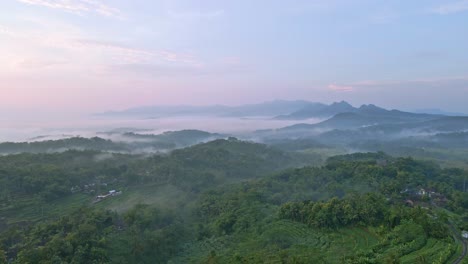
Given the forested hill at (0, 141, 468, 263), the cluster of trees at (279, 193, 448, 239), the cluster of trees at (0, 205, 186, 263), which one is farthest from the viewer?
the cluster of trees at (279, 193, 448, 239)

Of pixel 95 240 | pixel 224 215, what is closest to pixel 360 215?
pixel 224 215

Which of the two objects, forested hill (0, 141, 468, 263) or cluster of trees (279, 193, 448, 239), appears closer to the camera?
forested hill (0, 141, 468, 263)

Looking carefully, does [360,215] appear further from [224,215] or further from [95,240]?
[95,240]

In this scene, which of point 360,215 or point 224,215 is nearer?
point 360,215

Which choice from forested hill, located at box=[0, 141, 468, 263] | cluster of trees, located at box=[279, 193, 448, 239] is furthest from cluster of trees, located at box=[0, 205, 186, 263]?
cluster of trees, located at box=[279, 193, 448, 239]

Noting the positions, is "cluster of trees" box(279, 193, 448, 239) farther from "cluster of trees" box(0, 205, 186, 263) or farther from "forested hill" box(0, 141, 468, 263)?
"cluster of trees" box(0, 205, 186, 263)

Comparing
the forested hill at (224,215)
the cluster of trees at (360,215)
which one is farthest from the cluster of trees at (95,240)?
the cluster of trees at (360,215)

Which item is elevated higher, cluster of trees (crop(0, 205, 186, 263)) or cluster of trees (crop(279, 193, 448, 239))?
cluster of trees (crop(279, 193, 448, 239))

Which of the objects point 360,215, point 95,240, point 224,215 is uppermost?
point 360,215

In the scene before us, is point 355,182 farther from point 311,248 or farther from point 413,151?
point 413,151
